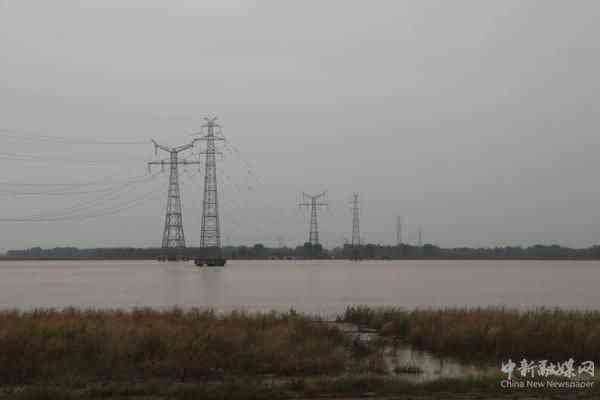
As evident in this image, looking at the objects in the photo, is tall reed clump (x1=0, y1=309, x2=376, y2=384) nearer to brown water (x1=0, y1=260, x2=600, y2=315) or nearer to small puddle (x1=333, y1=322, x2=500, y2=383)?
small puddle (x1=333, y1=322, x2=500, y2=383)

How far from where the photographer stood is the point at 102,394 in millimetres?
12461

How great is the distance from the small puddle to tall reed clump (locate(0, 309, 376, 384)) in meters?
1.22

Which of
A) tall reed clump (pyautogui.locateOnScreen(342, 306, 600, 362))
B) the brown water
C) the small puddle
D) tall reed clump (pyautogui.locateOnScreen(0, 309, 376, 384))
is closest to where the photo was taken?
tall reed clump (pyautogui.locateOnScreen(0, 309, 376, 384))

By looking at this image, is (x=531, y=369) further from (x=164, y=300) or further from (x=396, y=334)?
(x=164, y=300)

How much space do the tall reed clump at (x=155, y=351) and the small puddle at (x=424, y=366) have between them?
1.22 m

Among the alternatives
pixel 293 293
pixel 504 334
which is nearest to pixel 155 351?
pixel 504 334

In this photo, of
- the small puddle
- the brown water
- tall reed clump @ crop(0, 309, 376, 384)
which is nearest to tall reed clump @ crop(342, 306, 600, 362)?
the small puddle

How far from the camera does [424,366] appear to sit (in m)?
16.7

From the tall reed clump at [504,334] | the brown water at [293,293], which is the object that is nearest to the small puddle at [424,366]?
the tall reed clump at [504,334]

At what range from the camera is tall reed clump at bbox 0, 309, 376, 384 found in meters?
14.7

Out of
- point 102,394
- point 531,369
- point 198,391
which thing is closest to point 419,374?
point 531,369

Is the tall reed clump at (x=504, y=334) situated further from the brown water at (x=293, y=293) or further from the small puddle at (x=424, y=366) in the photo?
the brown water at (x=293, y=293)

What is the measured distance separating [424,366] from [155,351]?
6899 millimetres

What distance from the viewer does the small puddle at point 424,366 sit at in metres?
14.9
